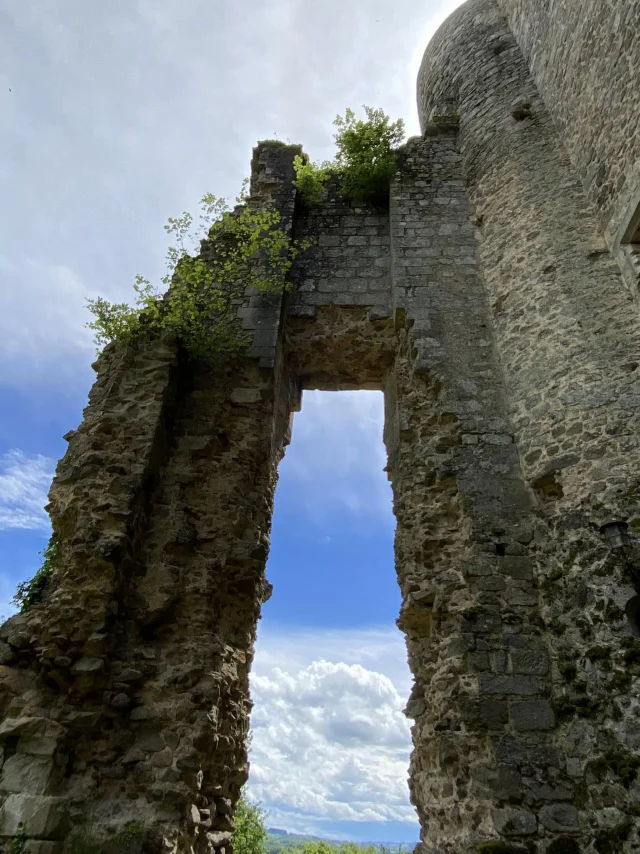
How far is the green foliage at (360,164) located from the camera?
8.09 meters

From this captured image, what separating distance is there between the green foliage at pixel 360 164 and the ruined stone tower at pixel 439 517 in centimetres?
73

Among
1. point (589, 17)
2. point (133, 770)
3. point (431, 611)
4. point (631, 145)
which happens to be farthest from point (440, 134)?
point (133, 770)

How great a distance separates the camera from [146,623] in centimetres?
475

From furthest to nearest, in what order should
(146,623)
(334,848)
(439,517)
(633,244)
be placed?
(334,848)
(633,244)
(439,517)
(146,623)

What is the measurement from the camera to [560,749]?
4102 millimetres

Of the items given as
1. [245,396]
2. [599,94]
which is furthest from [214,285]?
[599,94]

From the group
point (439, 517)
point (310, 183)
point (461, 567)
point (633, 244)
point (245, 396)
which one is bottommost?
point (461, 567)

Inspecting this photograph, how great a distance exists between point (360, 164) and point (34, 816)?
792 cm

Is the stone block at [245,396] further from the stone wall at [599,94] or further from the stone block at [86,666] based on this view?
the stone wall at [599,94]

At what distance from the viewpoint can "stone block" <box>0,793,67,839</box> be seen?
375 cm

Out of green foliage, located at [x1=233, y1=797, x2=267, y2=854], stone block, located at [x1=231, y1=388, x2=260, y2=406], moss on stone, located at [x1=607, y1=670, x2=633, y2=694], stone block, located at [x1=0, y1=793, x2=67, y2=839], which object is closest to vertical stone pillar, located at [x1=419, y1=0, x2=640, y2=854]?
moss on stone, located at [x1=607, y1=670, x2=633, y2=694]

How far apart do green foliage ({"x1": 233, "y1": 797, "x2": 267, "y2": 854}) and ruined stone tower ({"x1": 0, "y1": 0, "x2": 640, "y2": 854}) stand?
227 inches

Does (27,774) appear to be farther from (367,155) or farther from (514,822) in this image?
(367,155)

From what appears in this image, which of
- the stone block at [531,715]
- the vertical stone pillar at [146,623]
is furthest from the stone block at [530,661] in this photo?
the vertical stone pillar at [146,623]
